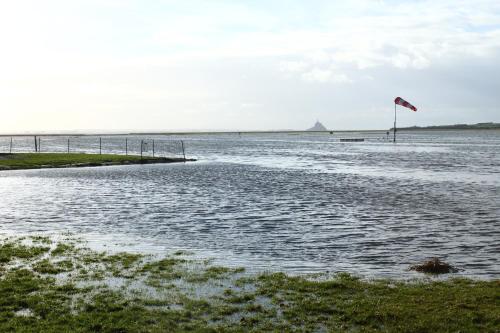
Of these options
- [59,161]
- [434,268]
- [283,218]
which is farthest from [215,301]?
[59,161]

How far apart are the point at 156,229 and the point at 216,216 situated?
18.6 ft

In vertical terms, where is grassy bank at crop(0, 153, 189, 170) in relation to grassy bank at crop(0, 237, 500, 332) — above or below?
above

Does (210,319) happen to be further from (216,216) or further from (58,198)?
(58,198)

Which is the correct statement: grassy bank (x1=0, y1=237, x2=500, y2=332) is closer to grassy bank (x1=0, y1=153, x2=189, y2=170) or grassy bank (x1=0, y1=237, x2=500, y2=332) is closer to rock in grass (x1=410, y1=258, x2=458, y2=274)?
rock in grass (x1=410, y1=258, x2=458, y2=274)

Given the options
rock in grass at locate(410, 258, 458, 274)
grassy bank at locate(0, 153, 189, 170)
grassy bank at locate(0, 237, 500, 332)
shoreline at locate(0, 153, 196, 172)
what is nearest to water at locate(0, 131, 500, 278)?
rock in grass at locate(410, 258, 458, 274)

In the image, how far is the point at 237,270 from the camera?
18.5m

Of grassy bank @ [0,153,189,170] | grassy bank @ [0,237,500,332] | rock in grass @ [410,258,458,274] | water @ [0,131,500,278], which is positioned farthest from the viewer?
grassy bank @ [0,153,189,170]

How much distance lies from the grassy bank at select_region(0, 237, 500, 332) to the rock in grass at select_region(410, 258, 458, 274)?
182 cm

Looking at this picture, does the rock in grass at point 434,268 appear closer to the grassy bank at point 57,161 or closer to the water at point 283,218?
the water at point 283,218

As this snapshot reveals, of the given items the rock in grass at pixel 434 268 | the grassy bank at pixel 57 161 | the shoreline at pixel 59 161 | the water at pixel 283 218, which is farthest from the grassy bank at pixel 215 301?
the grassy bank at pixel 57 161

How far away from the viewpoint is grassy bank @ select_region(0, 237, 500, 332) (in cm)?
1248

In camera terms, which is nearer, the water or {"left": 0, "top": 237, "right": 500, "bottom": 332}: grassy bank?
{"left": 0, "top": 237, "right": 500, "bottom": 332}: grassy bank

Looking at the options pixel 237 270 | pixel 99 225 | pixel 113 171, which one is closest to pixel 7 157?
pixel 113 171

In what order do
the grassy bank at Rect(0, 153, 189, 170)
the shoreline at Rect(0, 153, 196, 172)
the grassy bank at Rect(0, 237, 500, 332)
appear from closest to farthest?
the grassy bank at Rect(0, 237, 500, 332), the shoreline at Rect(0, 153, 196, 172), the grassy bank at Rect(0, 153, 189, 170)
